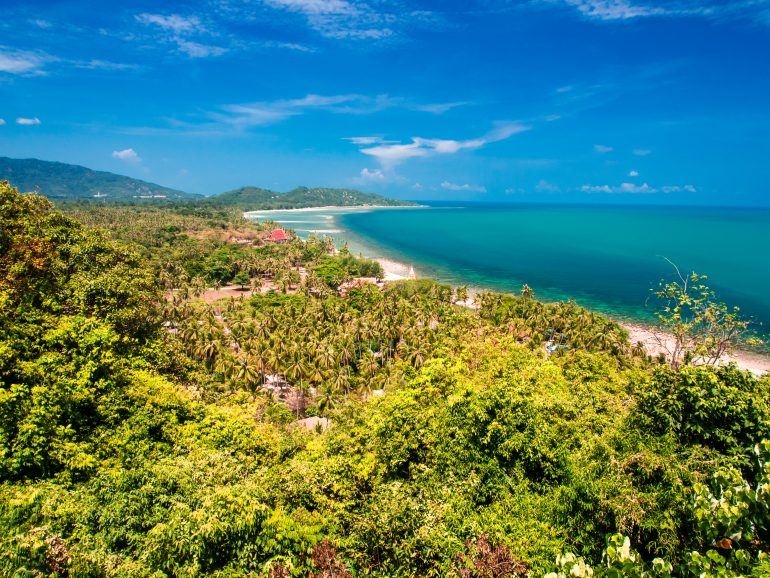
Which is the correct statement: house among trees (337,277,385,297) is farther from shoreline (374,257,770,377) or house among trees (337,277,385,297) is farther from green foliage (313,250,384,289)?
shoreline (374,257,770,377)

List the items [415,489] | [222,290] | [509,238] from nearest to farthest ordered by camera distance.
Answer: [415,489], [222,290], [509,238]

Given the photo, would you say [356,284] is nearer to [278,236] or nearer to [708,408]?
[278,236]

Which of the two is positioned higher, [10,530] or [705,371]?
[705,371]

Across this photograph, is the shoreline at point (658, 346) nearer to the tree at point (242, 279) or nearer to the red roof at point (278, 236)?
the tree at point (242, 279)

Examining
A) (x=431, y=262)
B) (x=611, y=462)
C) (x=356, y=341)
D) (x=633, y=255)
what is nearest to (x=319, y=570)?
(x=611, y=462)

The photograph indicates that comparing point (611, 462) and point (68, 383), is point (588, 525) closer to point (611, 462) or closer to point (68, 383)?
point (611, 462)

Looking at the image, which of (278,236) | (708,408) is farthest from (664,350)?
(278,236)
